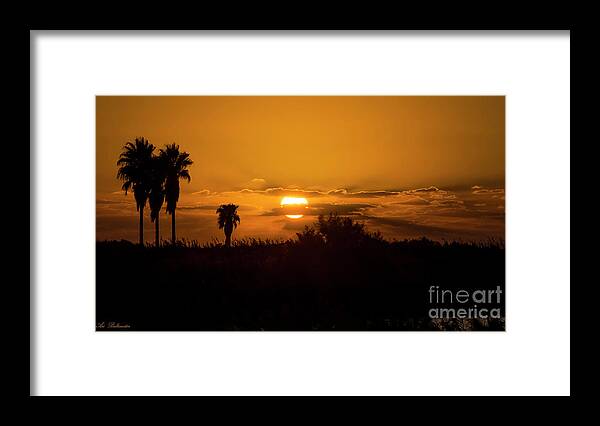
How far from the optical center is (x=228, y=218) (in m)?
6.29

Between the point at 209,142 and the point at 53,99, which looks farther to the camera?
the point at 209,142

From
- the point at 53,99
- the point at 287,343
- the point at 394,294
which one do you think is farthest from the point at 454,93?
the point at 53,99

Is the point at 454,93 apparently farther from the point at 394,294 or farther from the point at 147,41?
the point at 147,41

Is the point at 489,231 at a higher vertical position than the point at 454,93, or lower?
lower

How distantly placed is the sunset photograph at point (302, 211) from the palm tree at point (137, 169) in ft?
0.03

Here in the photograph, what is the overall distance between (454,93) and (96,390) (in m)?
3.65

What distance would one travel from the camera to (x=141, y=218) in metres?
6.31

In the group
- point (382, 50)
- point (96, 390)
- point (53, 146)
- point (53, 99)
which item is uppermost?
point (382, 50)

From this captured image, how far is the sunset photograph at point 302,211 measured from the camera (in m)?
6.23
